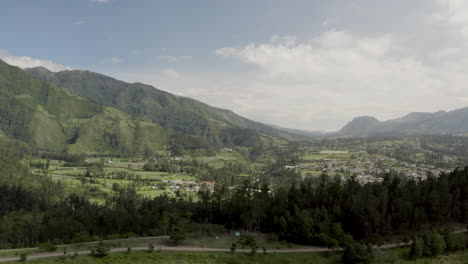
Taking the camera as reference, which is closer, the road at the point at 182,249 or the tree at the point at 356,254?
the road at the point at 182,249

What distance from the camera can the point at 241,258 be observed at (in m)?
62.2

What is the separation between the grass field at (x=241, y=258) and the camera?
2164 inches

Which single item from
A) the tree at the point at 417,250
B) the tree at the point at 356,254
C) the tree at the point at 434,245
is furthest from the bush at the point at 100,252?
the tree at the point at 434,245

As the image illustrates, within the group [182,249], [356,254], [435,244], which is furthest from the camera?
[182,249]

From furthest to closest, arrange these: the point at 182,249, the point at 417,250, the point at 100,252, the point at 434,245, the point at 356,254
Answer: the point at 182,249 < the point at 434,245 < the point at 417,250 < the point at 356,254 < the point at 100,252

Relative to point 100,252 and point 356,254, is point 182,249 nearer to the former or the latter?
point 100,252

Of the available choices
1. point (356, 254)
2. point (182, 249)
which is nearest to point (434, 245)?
point (356, 254)

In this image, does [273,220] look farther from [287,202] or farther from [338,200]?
[338,200]

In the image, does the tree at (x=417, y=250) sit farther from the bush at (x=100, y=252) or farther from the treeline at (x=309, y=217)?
the bush at (x=100, y=252)

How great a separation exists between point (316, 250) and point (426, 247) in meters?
23.7

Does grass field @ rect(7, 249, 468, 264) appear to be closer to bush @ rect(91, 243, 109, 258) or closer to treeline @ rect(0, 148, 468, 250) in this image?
bush @ rect(91, 243, 109, 258)

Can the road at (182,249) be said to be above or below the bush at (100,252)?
below

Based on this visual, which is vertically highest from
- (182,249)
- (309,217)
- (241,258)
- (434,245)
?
(309,217)

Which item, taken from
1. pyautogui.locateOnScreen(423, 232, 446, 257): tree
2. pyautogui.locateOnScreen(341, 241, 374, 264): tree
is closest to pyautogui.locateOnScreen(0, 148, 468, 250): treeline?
pyautogui.locateOnScreen(341, 241, 374, 264): tree
